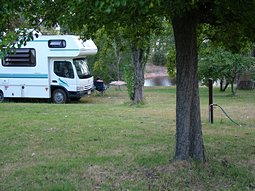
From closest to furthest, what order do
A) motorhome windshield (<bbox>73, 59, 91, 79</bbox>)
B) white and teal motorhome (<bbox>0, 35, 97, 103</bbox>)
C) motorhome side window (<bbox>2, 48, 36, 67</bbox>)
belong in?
white and teal motorhome (<bbox>0, 35, 97, 103</bbox>) < motorhome side window (<bbox>2, 48, 36, 67</bbox>) < motorhome windshield (<bbox>73, 59, 91, 79</bbox>)

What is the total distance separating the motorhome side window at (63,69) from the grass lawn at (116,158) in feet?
31.7

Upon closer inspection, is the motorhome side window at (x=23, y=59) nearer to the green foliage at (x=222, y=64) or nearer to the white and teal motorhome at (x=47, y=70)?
the white and teal motorhome at (x=47, y=70)

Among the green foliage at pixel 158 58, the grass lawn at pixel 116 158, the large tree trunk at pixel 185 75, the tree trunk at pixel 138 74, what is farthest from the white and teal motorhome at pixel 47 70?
the green foliage at pixel 158 58

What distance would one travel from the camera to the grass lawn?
16.9 feet

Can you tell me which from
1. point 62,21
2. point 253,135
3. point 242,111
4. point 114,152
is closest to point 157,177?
point 114,152

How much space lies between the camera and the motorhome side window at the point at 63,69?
19719mm

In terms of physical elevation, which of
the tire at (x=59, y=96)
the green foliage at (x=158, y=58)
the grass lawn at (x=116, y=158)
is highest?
the green foliage at (x=158, y=58)

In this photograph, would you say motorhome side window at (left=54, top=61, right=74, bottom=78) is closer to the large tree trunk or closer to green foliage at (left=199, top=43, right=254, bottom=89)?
green foliage at (left=199, top=43, right=254, bottom=89)

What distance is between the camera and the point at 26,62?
1986cm

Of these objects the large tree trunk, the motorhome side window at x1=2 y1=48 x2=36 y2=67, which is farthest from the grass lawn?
the motorhome side window at x1=2 y1=48 x2=36 y2=67

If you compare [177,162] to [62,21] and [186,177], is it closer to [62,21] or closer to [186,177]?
[186,177]

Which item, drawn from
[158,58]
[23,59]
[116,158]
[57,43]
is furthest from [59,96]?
[158,58]

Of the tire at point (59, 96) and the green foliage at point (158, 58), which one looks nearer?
the tire at point (59, 96)

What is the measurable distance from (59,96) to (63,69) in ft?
4.62
